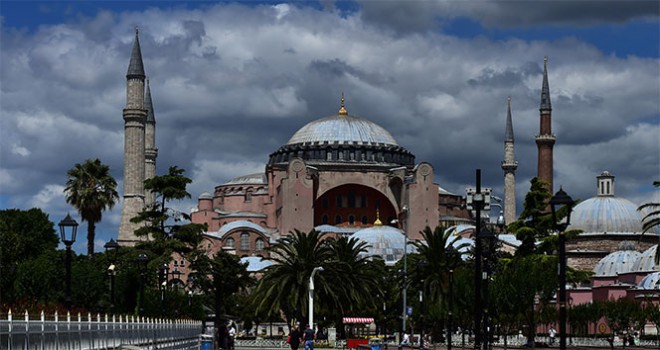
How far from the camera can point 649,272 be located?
245 feet

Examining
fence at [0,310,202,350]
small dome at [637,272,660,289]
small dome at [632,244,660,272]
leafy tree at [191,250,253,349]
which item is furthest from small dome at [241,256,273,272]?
fence at [0,310,202,350]

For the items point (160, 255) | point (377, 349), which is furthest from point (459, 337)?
point (377, 349)

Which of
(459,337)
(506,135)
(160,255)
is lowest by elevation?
(459,337)

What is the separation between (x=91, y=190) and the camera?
6375 centimetres

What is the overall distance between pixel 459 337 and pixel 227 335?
35.3 metres

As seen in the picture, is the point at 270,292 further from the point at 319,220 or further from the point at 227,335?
the point at 319,220

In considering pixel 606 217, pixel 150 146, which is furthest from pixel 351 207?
pixel 606 217

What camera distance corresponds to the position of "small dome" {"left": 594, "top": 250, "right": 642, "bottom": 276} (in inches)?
3221

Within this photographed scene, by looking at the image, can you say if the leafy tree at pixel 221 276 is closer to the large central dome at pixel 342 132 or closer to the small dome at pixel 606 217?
the small dome at pixel 606 217

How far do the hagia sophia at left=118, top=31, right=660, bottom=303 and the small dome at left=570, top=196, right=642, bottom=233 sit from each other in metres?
0.08

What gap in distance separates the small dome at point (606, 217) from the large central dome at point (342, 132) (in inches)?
1145

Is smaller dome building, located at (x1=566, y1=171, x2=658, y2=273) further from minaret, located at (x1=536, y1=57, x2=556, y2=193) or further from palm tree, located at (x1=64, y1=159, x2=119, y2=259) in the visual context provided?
palm tree, located at (x1=64, y1=159, x2=119, y2=259)

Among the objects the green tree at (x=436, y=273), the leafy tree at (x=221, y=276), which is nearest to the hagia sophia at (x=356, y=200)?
the leafy tree at (x=221, y=276)

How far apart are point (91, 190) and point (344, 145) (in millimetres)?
54170
